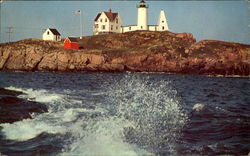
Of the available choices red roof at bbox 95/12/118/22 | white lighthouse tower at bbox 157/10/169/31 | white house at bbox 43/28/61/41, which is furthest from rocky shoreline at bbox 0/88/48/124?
white lighthouse tower at bbox 157/10/169/31

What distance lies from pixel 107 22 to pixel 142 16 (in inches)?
481

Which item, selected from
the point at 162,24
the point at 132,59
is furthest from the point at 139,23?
the point at 132,59

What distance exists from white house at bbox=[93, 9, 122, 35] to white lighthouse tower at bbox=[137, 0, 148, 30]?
7.47 metres

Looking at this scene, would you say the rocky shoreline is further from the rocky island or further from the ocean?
the rocky island

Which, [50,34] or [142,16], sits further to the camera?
[142,16]

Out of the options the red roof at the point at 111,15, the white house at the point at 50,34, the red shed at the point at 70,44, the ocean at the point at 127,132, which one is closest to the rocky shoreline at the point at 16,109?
the ocean at the point at 127,132

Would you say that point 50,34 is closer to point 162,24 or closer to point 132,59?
point 132,59

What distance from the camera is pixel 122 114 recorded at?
52.2ft

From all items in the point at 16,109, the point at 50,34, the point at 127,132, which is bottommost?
the point at 127,132

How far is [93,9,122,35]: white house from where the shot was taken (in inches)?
3851

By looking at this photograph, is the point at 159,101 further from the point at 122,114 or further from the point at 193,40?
the point at 193,40

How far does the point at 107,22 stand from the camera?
9825 cm

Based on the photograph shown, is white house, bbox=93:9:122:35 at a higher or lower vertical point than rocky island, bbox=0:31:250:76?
higher

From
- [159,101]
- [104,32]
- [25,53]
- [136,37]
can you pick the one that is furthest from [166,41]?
[159,101]
